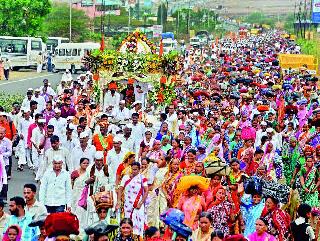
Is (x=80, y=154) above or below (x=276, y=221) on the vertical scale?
below

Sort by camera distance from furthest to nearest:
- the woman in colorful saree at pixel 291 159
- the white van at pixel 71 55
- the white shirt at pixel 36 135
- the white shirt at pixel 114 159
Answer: the white van at pixel 71 55 < the white shirt at pixel 36 135 < the woman in colorful saree at pixel 291 159 < the white shirt at pixel 114 159

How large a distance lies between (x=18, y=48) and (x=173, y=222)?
4748 centimetres

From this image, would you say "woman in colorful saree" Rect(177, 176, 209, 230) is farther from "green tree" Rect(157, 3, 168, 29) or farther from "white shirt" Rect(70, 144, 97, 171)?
"green tree" Rect(157, 3, 168, 29)

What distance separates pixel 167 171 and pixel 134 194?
2.64 ft

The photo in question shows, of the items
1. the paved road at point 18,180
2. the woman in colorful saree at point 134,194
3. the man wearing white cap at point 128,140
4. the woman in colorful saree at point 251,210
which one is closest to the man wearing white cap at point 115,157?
the woman in colorful saree at point 134,194

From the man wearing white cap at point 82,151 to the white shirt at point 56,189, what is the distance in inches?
103

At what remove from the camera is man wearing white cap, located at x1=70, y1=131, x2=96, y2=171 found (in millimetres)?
16562

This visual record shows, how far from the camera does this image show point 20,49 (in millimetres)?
57344

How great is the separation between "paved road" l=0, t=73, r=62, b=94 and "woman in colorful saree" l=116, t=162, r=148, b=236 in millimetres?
27957

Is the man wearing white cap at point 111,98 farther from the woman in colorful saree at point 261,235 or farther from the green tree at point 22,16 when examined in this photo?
the green tree at point 22,16

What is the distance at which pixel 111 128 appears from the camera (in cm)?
1941

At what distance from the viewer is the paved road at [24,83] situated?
141 ft

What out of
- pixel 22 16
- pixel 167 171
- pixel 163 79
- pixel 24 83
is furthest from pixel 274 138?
pixel 22 16

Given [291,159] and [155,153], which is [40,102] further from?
[155,153]
